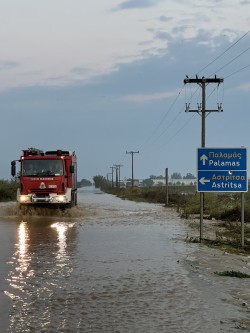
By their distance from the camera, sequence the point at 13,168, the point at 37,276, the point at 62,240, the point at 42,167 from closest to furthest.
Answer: the point at 37,276 → the point at 62,240 → the point at 13,168 → the point at 42,167

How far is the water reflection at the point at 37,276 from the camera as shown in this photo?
6344 mm

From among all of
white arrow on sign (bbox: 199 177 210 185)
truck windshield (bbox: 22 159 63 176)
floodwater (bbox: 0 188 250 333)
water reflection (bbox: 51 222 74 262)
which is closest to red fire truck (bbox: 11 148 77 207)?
truck windshield (bbox: 22 159 63 176)

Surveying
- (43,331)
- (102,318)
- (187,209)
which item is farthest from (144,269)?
(187,209)

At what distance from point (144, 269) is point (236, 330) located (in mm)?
4125

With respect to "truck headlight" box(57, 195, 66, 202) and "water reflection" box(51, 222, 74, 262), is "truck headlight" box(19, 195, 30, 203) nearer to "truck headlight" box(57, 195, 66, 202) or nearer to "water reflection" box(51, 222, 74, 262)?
"truck headlight" box(57, 195, 66, 202)

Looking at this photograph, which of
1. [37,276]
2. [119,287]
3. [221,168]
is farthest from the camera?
[221,168]

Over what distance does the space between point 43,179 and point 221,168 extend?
12.1m

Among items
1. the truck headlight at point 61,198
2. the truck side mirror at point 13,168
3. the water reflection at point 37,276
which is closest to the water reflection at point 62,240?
the water reflection at point 37,276

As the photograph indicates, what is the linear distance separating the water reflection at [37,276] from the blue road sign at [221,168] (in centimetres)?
409

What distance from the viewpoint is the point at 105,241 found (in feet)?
47.9

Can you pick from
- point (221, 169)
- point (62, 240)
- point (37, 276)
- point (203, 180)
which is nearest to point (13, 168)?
point (62, 240)

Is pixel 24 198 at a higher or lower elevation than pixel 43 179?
lower

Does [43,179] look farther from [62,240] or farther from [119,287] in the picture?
[119,287]

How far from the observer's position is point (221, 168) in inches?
569
